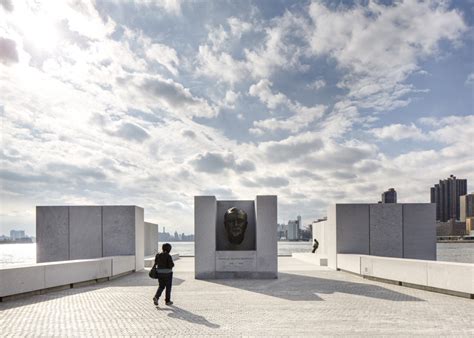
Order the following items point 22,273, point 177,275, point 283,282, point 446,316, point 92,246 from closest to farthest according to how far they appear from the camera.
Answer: point 446,316 → point 22,273 → point 283,282 → point 177,275 → point 92,246

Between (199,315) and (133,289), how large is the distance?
486cm

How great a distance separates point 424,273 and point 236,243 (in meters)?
7.21

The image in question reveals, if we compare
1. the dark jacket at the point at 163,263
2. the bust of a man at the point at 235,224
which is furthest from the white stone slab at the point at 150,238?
the dark jacket at the point at 163,263

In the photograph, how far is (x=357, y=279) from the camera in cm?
1566

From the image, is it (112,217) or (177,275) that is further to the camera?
(112,217)

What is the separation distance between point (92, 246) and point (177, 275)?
4721mm

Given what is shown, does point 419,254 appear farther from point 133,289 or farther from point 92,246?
point 92,246

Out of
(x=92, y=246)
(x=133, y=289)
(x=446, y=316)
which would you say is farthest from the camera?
(x=92, y=246)

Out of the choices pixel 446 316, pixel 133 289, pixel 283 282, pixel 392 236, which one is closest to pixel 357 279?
pixel 283 282

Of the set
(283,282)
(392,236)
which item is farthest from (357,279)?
(392,236)

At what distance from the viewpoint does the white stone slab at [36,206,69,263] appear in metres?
19.2

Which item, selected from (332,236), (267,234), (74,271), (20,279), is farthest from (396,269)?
(20,279)

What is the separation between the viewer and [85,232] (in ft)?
63.5

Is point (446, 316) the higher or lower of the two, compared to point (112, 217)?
lower
